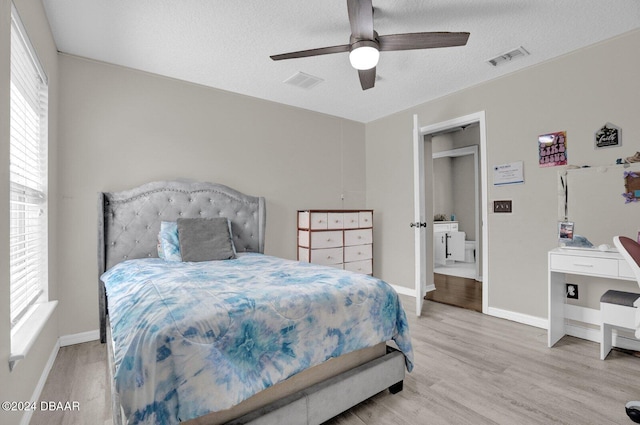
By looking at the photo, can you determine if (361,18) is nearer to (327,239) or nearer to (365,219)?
(327,239)

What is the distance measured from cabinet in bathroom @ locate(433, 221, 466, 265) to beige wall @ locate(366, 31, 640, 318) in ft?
9.57

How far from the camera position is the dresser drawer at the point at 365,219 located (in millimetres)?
4386

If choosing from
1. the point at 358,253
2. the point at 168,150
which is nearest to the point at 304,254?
the point at 358,253

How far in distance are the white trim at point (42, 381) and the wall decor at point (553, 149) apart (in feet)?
13.9

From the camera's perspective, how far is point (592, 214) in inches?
107

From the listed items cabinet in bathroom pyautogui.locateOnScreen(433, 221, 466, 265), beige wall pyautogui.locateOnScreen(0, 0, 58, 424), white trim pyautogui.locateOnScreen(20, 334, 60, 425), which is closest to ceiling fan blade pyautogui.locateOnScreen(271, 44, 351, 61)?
beige wall pyautogui.locateOnScreen(0, 0, 58, 424)

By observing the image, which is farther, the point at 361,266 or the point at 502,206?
the point at 361,266

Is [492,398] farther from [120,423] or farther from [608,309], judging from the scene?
[120,423]

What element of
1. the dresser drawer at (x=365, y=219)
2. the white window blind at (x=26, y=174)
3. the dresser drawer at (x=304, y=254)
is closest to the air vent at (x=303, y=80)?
the dresser drawer at (x=365, y=219)

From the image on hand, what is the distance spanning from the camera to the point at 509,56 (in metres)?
2.92

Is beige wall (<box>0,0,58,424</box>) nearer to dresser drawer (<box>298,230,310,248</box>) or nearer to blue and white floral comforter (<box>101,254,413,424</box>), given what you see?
blue and white floral comforter (<box>101,254,413,424</box>)

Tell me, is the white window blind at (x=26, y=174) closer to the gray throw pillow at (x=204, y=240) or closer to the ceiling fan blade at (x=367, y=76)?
the gray throw pillow at (x=204, y=240)

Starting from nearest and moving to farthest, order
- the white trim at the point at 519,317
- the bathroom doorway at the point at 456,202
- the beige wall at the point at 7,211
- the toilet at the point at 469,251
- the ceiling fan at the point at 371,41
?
1. the beige wall at the point at 7,211
2. the ceiling fan at the point at 371,41
3. the white trim at the point at 519,317
4. the bathroom doorway at the point at 456,202
5. the toilet at the point at 469,251

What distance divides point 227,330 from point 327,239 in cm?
277
